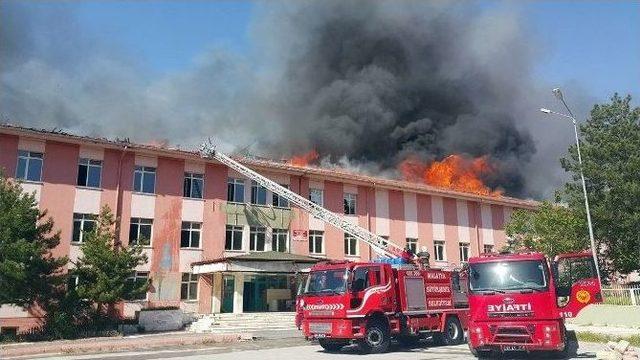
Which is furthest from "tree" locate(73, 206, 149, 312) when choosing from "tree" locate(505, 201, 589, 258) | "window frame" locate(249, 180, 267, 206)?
"tree" locate(505, 201, 589, 258)

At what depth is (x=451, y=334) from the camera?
17.2m

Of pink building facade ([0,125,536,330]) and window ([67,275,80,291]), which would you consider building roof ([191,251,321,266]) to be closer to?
pink building facade ([0,125,536,330])

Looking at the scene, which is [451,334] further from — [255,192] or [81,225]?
[81,225]

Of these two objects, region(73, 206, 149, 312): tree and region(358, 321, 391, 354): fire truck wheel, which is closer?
region(358, 321, 391, 354): fire truck wheel

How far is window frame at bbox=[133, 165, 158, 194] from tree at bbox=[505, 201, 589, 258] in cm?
2242

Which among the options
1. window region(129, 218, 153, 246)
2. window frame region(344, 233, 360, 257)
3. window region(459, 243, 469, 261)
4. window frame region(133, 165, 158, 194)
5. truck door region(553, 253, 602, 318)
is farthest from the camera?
window region(459, 243, 469, 261)

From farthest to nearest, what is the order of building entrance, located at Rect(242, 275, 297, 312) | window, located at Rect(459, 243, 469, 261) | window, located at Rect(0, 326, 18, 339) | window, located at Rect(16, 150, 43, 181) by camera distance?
window, located at Rect(459, 243, 469, 261) → building entrance, located at Rect(242, 275, 297, 312) → window, located at Rect(16, 150, 43, 181) → window, located at Rect(0, 326, 18, 339)

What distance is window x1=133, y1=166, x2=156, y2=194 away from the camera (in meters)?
27.4

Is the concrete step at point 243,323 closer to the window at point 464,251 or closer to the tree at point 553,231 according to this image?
the tree at point 553,231

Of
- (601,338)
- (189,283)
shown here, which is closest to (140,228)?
(189,283)

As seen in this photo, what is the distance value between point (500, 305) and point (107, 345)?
11.9 m

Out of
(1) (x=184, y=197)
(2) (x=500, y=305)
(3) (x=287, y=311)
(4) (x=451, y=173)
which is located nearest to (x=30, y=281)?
(1) (x=184, y=197)

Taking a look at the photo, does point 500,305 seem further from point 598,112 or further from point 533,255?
point 598,112

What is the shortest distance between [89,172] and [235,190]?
800 centimetres
